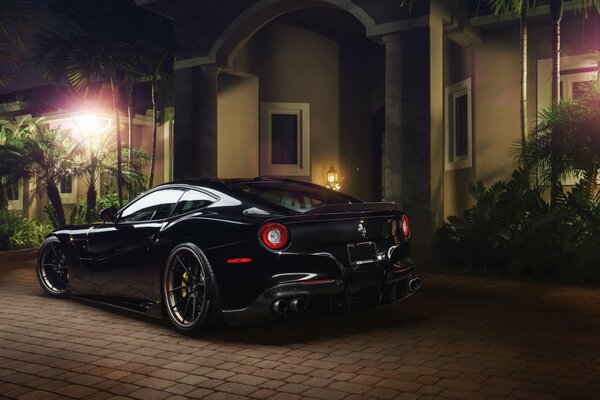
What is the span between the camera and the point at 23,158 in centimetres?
1556

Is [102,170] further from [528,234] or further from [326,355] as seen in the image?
[326,355]

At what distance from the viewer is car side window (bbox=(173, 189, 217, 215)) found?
5.76 metres

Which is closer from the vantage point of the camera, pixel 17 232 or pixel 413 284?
pixel 413 284

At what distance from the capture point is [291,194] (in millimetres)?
6012

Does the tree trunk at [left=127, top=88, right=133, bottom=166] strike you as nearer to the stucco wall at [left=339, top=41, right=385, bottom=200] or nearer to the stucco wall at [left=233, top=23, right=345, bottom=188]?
the stucco wall at [left=233, top=23, right=345, bottom=188]

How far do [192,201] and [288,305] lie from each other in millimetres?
1527

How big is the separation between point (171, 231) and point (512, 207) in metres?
5.76

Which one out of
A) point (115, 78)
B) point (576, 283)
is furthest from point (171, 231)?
point (115, 78)

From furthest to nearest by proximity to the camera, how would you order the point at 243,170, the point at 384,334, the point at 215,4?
the point at 243,170 < the point at 215,4 < the point at 384,334

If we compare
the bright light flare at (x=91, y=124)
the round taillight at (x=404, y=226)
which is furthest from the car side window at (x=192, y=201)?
the bright light flare at (x=91, y=124)

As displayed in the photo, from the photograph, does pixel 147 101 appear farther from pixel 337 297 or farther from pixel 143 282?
pixel 337 297

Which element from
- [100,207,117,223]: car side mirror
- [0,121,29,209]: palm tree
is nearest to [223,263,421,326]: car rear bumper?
[100,207,117,223]: car side mirror

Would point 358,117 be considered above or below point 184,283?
above

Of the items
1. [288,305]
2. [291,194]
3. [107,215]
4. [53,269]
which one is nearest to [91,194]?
[53,269]
